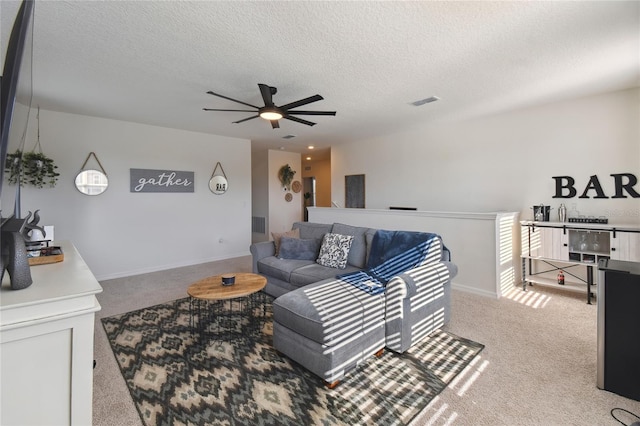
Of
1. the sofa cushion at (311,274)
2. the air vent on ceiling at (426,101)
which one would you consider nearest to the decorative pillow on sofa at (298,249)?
the sofa cushion at (311,274)

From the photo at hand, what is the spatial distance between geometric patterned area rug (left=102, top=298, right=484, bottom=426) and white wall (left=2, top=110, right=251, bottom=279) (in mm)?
2557

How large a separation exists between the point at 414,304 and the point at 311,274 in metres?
1.17

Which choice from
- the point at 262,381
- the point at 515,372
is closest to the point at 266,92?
the point at 262,381

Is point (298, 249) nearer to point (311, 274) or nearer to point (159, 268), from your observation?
point (311, 274)

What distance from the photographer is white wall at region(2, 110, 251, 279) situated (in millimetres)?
4184

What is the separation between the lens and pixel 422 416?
65.3 inches

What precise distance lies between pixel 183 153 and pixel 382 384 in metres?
5.17

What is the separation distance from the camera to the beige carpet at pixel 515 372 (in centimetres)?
167

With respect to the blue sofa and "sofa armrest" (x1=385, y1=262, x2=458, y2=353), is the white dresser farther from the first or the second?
"sofa armrest" (x1=385, y1=262, x2=458, y2=353)

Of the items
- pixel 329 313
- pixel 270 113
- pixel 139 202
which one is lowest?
pixel 329 313

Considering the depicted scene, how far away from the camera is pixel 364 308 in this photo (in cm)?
213

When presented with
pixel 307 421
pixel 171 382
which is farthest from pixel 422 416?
pixel 171 382

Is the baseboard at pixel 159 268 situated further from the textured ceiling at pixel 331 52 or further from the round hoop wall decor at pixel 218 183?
the textured ceiling at pixel 331 52

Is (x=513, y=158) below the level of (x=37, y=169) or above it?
above
